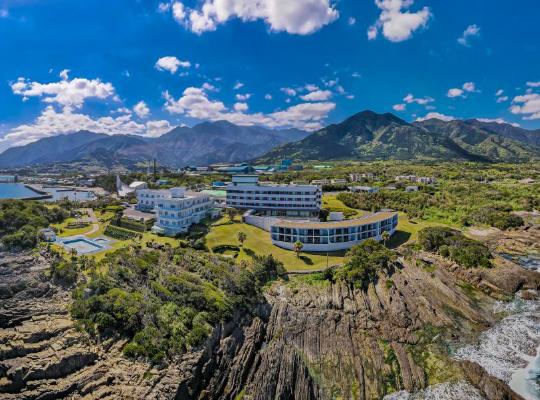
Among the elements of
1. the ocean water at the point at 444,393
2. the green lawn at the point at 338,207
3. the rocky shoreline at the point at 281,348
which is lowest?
the ocean water at the point at 444,393

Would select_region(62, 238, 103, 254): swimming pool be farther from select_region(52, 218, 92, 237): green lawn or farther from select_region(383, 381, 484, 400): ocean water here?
select_region(383, 381, 484, 400): ocean water

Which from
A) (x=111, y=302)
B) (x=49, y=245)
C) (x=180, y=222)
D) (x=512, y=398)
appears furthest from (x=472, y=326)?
(x=49, y=245)

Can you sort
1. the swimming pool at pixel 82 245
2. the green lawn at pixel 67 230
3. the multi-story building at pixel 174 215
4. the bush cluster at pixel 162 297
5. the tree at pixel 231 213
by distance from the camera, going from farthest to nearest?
the tree at pixel 231 213 < the multi-story building at pixel 174 215 < the green lawn at pixel 67 230 < the swimming pool at pixel 82 245 < the bush cluster at pixel 162 297

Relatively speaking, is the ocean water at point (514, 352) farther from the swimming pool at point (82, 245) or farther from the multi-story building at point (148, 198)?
the multi-story building at point (148, 198)

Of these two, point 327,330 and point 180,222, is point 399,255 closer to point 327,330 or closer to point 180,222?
point 327,330

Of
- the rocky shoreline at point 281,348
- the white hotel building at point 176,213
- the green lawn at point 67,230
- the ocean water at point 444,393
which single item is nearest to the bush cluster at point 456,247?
the rocky shoreline at point 281,348

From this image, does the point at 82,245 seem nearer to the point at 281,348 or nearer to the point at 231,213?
the point at 231,213

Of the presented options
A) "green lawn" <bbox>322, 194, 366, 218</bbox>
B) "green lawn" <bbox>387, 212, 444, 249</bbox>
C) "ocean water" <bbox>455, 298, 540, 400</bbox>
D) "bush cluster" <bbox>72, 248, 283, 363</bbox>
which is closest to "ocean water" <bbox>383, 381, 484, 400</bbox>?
"ocean water" <bbox>455, 298, 540, 400</bbox>
